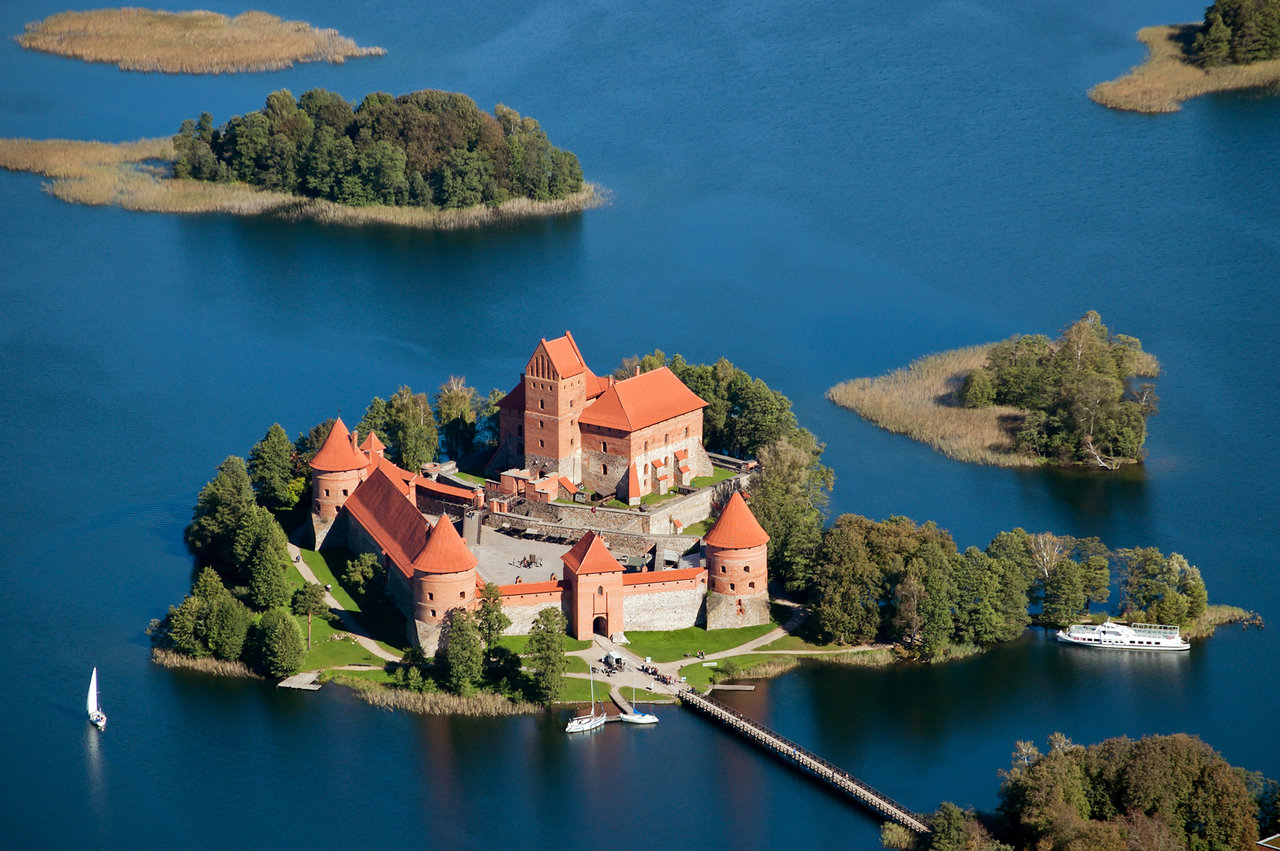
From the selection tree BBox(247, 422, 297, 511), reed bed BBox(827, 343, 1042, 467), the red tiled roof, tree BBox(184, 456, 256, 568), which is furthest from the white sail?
reed bed BBox(827, 343, 1042, 467)

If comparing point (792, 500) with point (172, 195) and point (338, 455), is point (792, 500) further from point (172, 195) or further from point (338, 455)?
point (172, 195)

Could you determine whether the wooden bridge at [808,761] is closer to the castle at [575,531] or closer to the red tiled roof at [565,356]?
the castle at [575,531]

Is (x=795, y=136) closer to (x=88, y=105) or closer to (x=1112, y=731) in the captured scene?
(x=88, y=105)

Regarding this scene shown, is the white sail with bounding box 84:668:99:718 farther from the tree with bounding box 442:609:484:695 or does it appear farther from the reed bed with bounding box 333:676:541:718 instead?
the tree with bounding box 442:609:484:695

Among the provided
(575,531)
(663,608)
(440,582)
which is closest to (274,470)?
(575,531)

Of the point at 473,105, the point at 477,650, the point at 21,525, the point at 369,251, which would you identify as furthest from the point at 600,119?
the point at 477,650

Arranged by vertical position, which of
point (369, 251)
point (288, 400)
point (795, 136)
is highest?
point (795, 136)

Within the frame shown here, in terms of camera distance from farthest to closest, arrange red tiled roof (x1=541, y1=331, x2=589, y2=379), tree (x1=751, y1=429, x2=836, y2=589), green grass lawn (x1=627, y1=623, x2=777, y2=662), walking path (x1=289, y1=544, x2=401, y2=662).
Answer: red tiled roof (x1=541, y1=331, x2=589, y2=379) → tree (x1=751, y1=429, x2=836, y2=589) → walking path (x1=289, y1=544, x2=401, y2=662) → green grass lawn (x1=627, y1=623, x2=777, y2=662)
